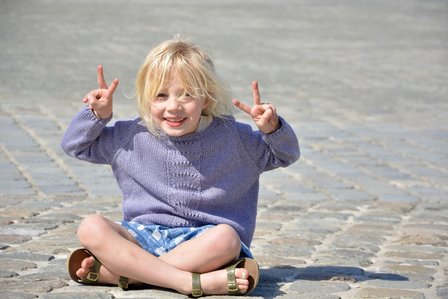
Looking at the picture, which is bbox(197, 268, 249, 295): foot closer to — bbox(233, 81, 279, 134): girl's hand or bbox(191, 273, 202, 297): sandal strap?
bbox(191, 273, 202, 297): sandal strap

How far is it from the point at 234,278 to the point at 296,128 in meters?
5.14

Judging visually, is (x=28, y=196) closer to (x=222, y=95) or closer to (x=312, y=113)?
(x=222, y=95)

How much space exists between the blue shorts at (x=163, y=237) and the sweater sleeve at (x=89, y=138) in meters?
0.34

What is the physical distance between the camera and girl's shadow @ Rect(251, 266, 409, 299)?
13.8 ft

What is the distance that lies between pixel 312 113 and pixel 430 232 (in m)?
4.28

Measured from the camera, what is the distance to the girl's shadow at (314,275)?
4.20 m

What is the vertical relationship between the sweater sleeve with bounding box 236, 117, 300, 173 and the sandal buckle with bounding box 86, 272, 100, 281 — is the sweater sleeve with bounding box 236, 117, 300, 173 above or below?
above

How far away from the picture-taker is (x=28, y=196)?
6242 mm

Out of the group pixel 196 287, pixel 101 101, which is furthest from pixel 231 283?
pixel 101 101

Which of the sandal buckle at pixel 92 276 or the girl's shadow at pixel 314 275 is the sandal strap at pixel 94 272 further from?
the girl's shadow at pixel 314 275

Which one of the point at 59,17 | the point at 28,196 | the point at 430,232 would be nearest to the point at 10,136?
the point at 28,196

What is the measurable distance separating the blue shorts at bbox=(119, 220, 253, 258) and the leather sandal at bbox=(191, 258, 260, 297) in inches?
5.1

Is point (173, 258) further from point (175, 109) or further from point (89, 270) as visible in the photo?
point (175, 109)

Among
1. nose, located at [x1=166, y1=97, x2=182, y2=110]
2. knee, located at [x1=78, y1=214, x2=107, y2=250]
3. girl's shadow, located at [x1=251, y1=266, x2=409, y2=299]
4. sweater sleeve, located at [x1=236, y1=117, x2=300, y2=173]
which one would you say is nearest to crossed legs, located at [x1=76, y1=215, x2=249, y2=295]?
knee, located at [x1=78, y1=214, x2=107, y2=250]
